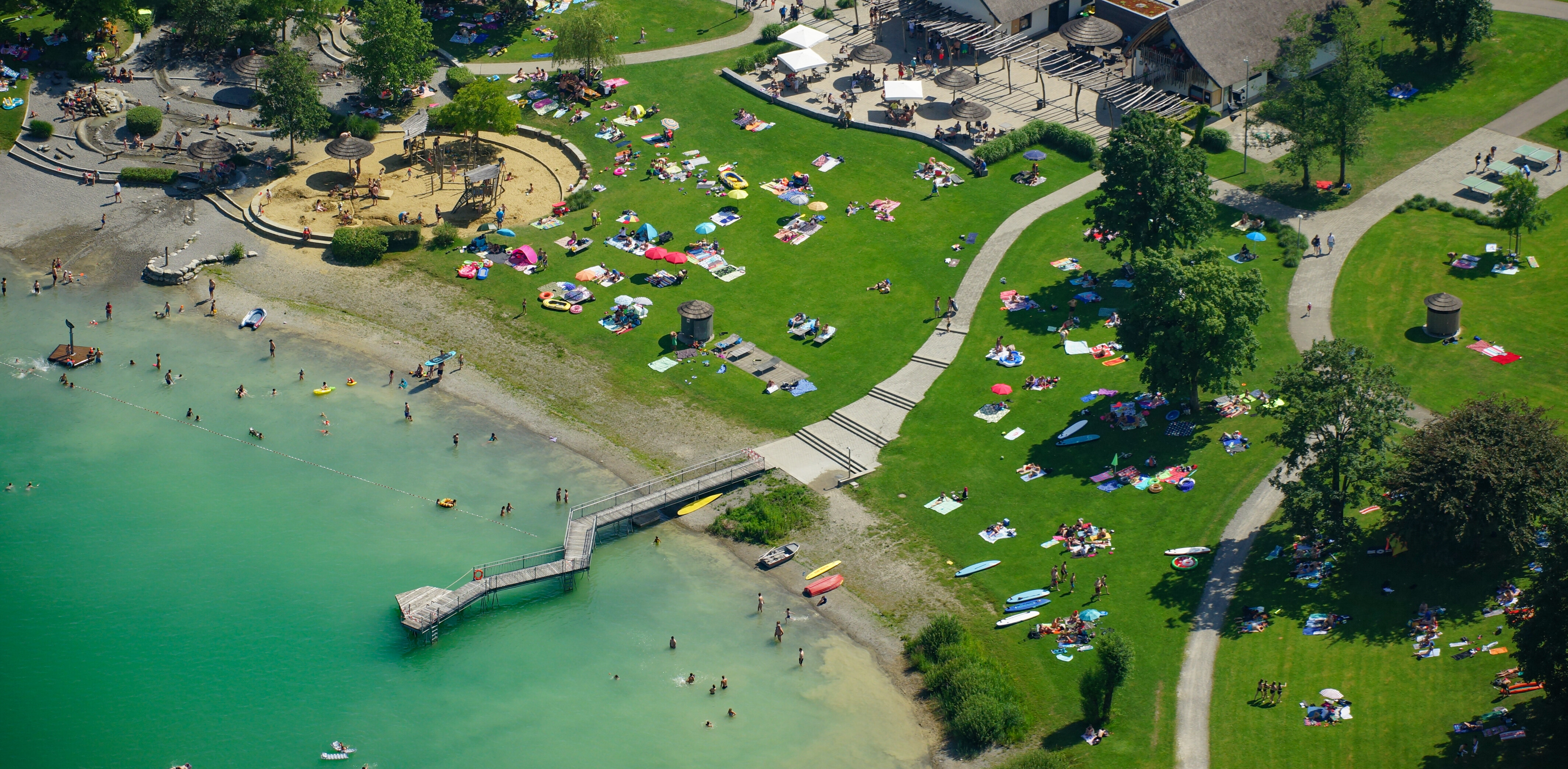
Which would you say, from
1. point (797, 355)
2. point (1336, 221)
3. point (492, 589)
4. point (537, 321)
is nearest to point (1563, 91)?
point (1336, 221)

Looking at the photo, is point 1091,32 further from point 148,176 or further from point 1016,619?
point 148,176

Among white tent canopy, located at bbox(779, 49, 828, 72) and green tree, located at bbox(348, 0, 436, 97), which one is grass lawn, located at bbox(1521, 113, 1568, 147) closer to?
white tent canopy, located at bbox(779, 49, 828, 72)

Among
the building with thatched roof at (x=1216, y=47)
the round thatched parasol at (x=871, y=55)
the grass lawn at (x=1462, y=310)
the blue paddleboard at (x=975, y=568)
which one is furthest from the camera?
the round thatched parasol at (x=871, y=55)

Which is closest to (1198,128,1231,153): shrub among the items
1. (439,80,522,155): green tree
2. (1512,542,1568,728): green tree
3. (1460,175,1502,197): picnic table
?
(1460,175,1502,197): picnic table

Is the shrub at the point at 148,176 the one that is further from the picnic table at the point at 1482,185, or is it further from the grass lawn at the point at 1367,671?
the picnic table at the point at 1482,185

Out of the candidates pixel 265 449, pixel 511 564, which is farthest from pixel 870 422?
pixel 265 449

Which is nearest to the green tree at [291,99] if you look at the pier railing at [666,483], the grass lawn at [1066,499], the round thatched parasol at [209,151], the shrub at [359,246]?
the round thatched parasol at [209,151]
